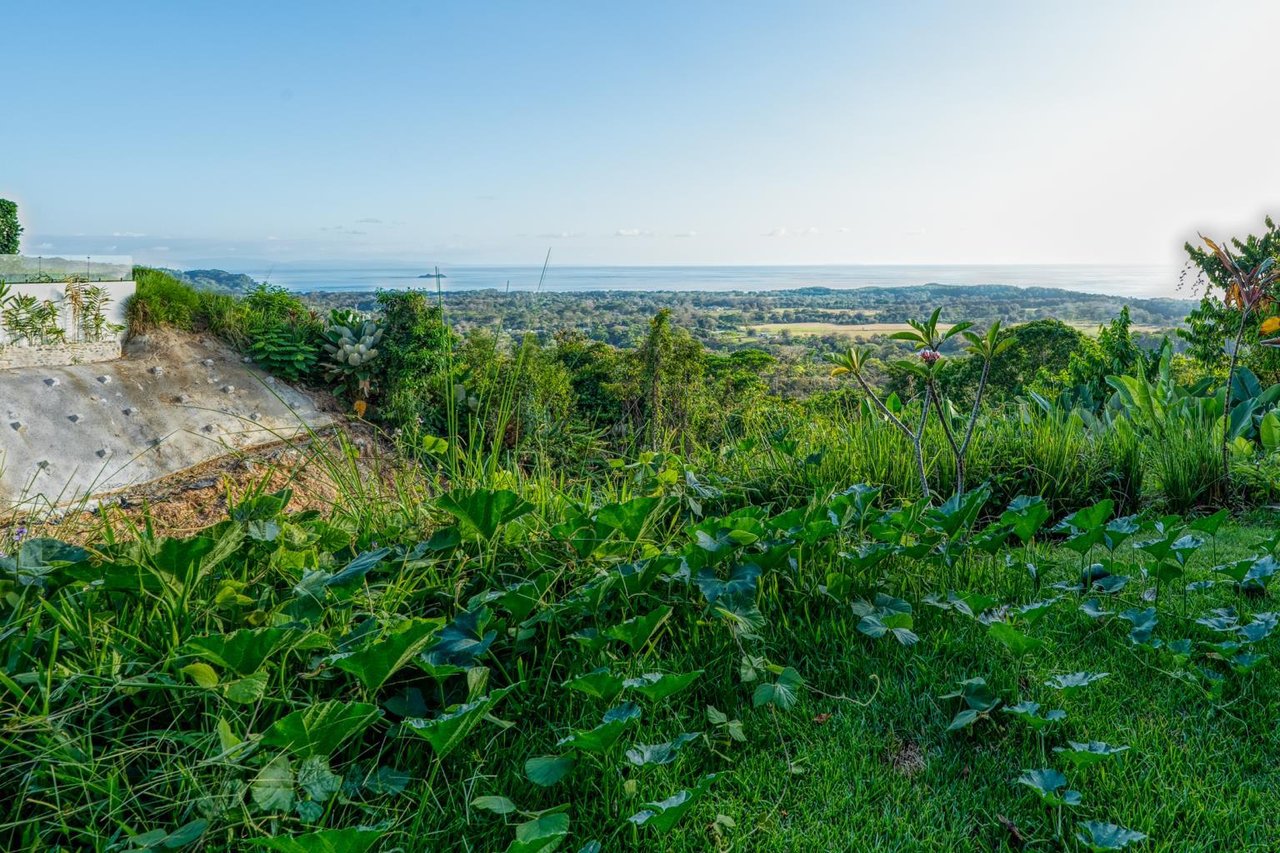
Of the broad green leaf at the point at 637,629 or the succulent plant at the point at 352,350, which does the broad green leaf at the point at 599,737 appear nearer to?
the broad green leaf at the point at 637,629

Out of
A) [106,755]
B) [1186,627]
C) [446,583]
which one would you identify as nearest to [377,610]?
[446,583]

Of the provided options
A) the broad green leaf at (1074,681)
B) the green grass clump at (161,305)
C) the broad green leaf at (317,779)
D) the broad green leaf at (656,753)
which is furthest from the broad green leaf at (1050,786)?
the green grass clump at (161,305)

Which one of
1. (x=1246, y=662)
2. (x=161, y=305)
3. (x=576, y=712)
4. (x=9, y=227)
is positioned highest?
(x=9, y=227)

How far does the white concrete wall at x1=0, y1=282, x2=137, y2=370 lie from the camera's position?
7.05 metres

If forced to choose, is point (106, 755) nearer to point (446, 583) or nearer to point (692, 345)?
point (446, 583)

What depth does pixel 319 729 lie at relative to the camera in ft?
3.18

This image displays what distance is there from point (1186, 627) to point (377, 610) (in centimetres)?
178

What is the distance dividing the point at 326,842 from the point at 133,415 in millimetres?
7533

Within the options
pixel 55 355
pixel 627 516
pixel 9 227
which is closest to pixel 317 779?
pixel 627 516

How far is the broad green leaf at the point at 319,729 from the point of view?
94cm

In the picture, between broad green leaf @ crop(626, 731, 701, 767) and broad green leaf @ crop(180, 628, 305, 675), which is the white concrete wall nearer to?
broad green leaf @ crop(180, 628, 305, 675)

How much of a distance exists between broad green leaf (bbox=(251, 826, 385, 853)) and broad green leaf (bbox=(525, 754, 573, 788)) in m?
0.28

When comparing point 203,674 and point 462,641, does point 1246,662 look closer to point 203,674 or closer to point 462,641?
point 462,641

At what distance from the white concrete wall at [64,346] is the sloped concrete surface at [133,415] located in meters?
0.16
